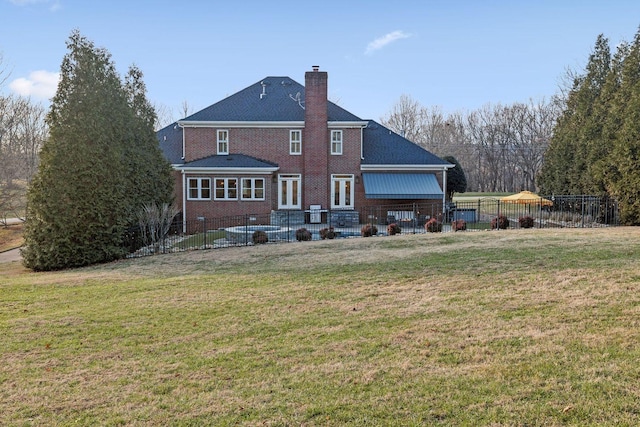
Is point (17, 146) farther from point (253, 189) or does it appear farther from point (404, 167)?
point (404, 167)

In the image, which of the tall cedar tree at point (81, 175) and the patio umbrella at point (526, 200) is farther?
the patio umbrella at point (526, 200)

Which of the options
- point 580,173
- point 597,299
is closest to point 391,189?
point 580,173

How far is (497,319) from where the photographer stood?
6.45 m

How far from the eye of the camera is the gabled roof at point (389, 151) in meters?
27.6

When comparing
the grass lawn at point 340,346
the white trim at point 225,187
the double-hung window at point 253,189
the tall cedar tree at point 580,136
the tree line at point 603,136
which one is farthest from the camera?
the double-hung window at point 253,189

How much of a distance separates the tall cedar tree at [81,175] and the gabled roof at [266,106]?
37.1ft

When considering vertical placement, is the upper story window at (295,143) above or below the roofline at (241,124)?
below

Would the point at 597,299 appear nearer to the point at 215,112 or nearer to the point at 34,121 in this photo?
the point at 215,112

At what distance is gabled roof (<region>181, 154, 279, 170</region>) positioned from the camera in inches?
1019

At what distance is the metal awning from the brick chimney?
101 inches

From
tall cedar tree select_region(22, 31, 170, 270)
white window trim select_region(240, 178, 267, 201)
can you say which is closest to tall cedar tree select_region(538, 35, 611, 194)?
white window trim select_region(240, 178, 267, 201)

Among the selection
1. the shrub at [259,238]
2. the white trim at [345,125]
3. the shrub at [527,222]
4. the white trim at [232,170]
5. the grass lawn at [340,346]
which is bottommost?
the grass lawn at [340,346]

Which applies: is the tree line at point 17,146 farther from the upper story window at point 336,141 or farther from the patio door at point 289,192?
the upper story window at point 336,141

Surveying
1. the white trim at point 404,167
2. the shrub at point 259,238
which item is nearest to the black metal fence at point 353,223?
the shrub at point 259,238
